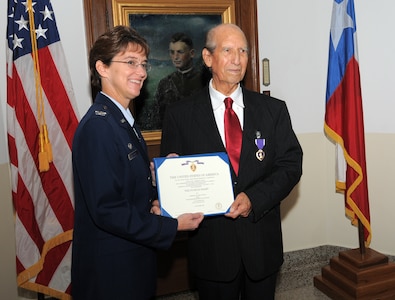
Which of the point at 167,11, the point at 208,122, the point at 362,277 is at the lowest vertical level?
the point at 362,277

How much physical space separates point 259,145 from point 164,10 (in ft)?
5.01

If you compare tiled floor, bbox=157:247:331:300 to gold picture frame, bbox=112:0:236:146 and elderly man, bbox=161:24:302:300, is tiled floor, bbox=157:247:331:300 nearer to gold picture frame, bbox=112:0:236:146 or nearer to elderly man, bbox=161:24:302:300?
elderly man, bbox=161:24:302:300

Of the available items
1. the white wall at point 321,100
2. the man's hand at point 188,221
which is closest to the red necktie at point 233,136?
the man's hand at point 188,221

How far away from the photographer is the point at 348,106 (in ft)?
9.58

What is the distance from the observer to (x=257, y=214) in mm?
1798

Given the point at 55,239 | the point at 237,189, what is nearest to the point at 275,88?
the point at 237,189

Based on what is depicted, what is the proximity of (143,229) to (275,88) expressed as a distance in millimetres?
2258

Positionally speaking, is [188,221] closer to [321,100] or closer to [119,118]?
[119,118]

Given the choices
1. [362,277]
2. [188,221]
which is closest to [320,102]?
[362,277]

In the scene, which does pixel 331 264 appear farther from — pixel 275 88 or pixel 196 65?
pixel 196 65

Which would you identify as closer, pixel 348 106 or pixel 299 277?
pixel 348 106

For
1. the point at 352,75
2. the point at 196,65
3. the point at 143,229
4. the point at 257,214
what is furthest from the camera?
the point at 196,65

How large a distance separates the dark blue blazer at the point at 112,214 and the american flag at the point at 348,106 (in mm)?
1835

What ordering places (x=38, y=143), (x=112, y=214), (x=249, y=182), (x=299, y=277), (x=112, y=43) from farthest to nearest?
(x=299, y=277) → (x=38, y=143) → (x=249, y=182) → (x=112, y=43) → (x=112, y=214)
